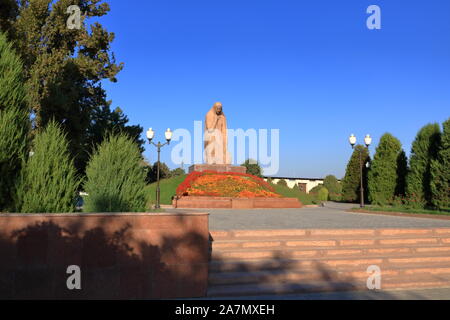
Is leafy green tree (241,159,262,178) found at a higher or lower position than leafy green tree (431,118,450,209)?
higher

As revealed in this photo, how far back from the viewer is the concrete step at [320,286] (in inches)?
217

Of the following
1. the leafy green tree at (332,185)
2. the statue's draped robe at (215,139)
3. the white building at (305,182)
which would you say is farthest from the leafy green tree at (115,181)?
the white building at (305,182)

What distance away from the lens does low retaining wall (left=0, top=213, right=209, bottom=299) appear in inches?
191

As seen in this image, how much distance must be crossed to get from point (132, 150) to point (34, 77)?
15318 mm

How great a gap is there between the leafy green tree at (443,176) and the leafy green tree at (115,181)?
52.9 feet

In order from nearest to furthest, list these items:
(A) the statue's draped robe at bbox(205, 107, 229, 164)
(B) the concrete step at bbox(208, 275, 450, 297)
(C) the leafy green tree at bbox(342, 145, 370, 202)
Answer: (B) the concrete step at bbox(208, 275, 450, 297)
(A) the statue's draped robe at bbox(205, 107, 229, 164)
(C) the leafy green tree at bbox(342, 145, 370, 202)

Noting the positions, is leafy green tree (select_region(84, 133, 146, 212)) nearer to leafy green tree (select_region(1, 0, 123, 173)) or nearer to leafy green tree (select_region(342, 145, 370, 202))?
leafy green tree (select_region(1, 0, 123, 173))

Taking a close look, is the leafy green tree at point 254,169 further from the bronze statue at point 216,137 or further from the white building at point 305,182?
the bronze statue at point 216,137

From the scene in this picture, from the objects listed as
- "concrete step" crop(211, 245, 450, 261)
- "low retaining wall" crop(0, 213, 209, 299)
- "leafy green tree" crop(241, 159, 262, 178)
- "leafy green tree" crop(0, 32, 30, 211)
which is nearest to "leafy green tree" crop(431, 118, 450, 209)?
"concrete step" crop(211, 245, 450, 261)

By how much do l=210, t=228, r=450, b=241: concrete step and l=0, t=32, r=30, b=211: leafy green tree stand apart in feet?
13.4

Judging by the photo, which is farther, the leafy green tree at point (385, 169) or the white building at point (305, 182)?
the white building at point (305, 182)
